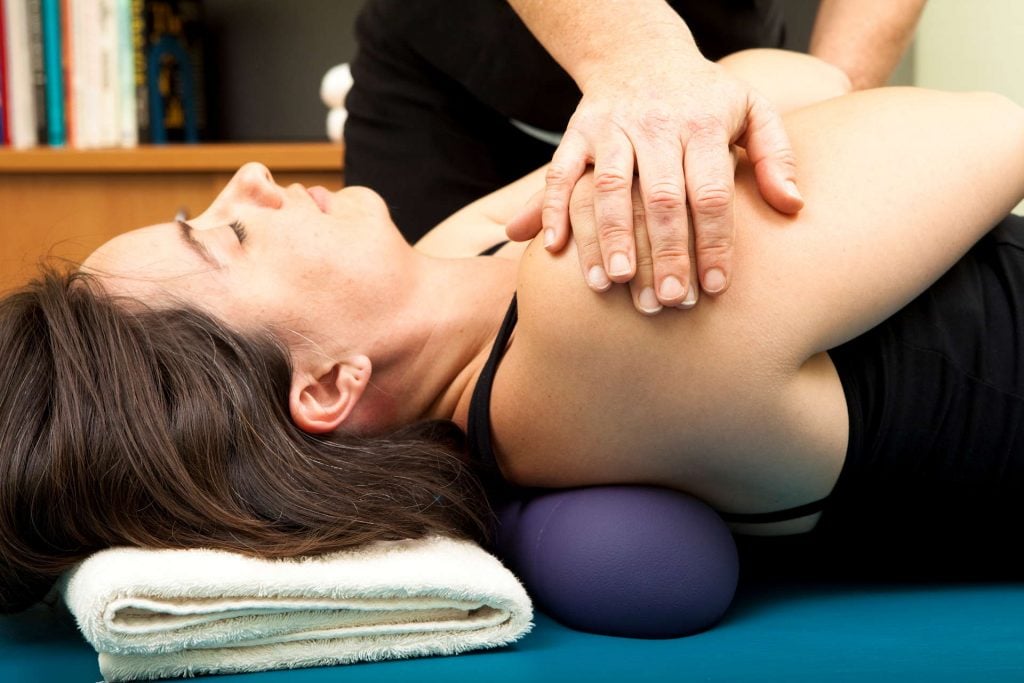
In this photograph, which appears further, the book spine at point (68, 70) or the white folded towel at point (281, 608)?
the book spine at point (68, 70)

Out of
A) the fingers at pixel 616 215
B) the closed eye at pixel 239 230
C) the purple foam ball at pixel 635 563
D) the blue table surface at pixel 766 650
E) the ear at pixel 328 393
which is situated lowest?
the blue table surface at pixel 766 650

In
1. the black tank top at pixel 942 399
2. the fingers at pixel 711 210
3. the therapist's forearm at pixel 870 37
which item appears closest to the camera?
the fingers at pixel 711 210

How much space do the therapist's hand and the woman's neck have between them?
0.23 metres

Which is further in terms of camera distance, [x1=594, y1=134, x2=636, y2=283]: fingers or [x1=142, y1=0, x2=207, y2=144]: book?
[x1=142, y1=0, x2=207, y2=144]: book

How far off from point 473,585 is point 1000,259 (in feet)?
1.91

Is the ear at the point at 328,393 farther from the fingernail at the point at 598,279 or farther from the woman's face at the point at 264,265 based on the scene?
the fingernail at the point at 598,279

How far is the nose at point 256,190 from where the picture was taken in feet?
3.97

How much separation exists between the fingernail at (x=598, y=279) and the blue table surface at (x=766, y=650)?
309 millimetres

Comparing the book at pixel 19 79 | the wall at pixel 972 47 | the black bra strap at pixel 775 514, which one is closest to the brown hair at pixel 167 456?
the black bra strap at pixel 775 514

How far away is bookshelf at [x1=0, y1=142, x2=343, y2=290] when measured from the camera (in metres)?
2.46

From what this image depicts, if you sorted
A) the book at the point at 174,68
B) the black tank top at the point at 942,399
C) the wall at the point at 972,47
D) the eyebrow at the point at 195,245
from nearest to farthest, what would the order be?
the black tank top at the point at 942,399 < the eyebrow at the point at 195,245 < the wall at the point at 972,47 < the book at the point at 174,68

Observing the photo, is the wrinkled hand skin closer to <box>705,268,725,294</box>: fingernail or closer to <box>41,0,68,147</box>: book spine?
<box>705,268,725,294</box>: fingernail

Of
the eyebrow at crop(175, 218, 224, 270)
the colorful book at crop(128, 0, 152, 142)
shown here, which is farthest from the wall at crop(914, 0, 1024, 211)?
the colorful book at crop(128, 0, 152, 142)

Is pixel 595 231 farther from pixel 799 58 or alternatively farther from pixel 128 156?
pixel 128 156
